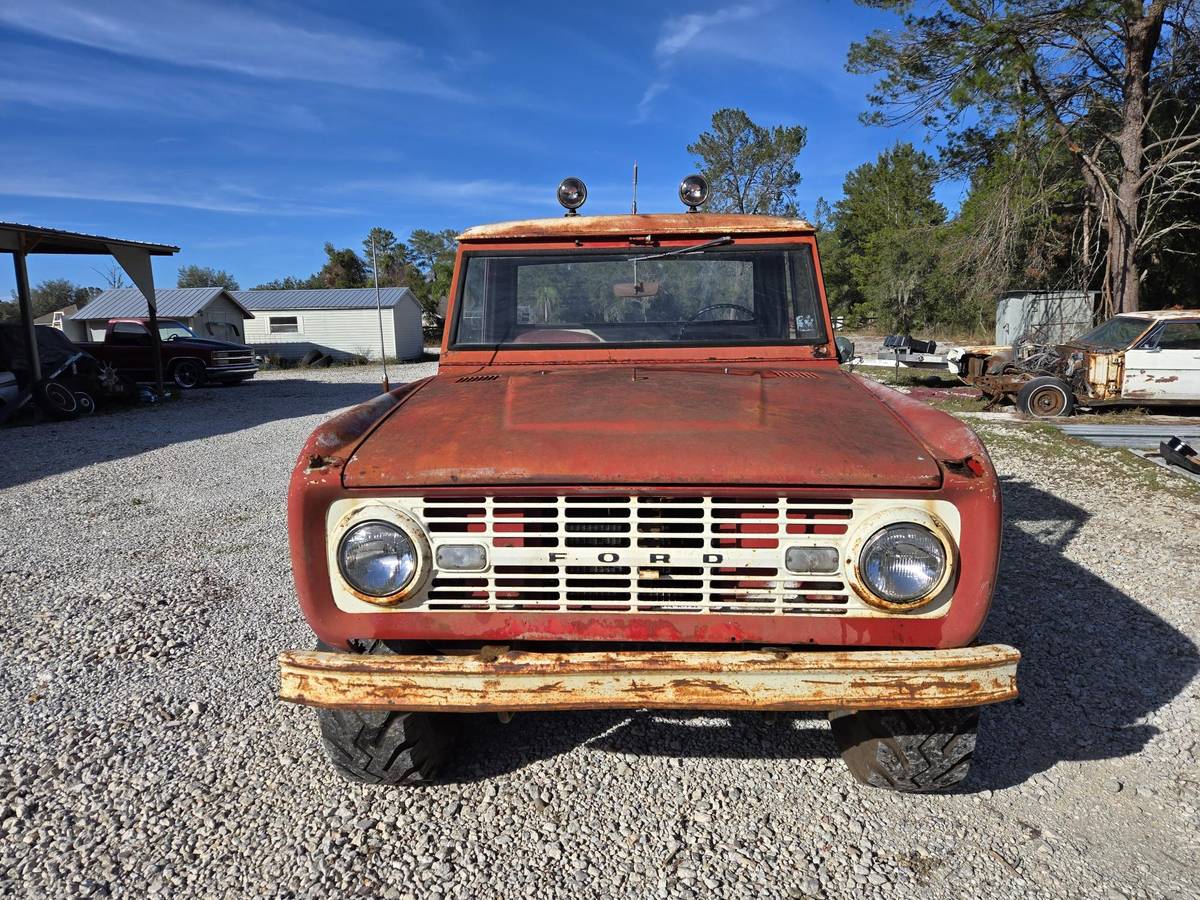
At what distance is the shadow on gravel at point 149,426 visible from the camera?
968 cm

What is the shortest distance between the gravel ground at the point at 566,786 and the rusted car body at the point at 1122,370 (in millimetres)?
8287

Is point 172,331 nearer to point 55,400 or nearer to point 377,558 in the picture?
point 55,400

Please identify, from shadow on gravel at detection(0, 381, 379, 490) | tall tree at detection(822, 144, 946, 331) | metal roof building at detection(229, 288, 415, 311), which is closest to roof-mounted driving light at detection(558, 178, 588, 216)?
shadow on gravel at detection(0, 381, 379, 490)

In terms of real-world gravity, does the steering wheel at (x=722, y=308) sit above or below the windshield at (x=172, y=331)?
below

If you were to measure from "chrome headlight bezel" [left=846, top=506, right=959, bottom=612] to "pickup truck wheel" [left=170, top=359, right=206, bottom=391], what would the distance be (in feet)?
68.2

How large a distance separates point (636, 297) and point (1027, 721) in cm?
254

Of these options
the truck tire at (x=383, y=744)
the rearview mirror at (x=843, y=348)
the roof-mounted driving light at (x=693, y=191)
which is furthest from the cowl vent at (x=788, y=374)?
the truck tire at (x=383, y=744)

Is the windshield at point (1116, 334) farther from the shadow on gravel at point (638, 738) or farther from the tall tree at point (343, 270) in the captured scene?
the tall tree at point (343, 270)

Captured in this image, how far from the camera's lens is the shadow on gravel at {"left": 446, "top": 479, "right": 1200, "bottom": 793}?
3043 millimetres

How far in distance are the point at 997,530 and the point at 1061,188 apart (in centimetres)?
1881

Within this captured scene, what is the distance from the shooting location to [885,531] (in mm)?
2195

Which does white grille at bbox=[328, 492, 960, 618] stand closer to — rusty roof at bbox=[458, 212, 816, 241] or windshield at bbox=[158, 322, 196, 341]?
rusty roof at bbox=[458, 212, 816, 241]

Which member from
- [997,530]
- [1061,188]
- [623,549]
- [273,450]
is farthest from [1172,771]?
[1061,188]

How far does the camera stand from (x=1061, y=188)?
57.0ft
